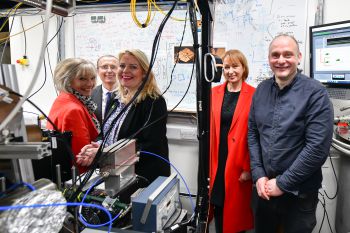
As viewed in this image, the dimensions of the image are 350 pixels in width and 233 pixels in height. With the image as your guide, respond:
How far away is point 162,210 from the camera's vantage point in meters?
0.99

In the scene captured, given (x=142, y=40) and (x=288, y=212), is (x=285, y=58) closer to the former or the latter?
(x=288, y=212)

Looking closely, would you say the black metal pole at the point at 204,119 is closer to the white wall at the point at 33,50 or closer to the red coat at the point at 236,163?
the red coat at the point at 236,163

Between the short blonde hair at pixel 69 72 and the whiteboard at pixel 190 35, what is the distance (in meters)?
0.97

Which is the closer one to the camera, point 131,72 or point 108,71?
point 131,72

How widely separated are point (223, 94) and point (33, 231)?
1712mm

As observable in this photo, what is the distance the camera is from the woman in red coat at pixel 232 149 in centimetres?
202

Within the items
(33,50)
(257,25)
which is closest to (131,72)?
(257,25)

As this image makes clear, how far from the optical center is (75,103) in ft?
5.82

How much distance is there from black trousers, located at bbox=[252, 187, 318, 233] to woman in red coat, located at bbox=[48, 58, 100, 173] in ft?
3.63

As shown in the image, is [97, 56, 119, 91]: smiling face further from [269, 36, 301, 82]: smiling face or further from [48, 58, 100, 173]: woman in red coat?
[269, 36, 301, 82]: smiling face

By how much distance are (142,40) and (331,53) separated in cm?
157

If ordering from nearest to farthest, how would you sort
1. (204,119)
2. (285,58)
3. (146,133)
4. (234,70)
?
1. (204,119)
2. (285,58)
3. (146,133)
4. (234,70)

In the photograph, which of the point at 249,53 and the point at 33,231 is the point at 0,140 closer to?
the point at 33,231

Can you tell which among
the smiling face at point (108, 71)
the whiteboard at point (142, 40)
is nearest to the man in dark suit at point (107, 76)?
the smiling face at point (108, 71)
